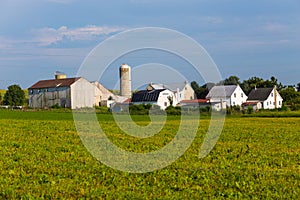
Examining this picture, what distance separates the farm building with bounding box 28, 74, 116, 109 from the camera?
291ft

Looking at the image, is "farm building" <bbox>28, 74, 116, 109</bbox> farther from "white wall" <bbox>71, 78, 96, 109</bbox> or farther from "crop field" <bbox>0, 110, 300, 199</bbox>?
"crop field" <bbox>0, 110, 300, 199</bbox>

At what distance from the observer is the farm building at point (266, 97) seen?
10842cm

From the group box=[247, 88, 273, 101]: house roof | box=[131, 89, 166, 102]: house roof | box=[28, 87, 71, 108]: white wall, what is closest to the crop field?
box=[131, 89, 166, 102]: house roof

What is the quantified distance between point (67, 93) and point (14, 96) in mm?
42686

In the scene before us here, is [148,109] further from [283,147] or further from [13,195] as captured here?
[13,195]

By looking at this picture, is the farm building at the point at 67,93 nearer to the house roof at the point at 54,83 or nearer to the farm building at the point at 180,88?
the house roof at the point at 54,83

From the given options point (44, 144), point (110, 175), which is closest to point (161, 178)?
point (110, 175)

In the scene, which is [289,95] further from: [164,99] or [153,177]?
[153,177]

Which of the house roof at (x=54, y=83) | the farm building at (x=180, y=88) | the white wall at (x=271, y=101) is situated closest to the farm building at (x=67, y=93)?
the house roof at (x=54, y=83)

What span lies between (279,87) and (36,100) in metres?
65.2

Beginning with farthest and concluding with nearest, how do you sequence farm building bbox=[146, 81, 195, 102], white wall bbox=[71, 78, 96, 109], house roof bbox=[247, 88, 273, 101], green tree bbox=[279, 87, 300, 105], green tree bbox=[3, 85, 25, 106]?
green tree bbox=[3, 85, 25, 106] < green tree bbox=[279, 87, 300, 105] < house roof bbox=[247, 88, 273, 101] < white wall bbox=[71, 78, 96, 109] < farm building bbox=[146, 81, 195, 102]

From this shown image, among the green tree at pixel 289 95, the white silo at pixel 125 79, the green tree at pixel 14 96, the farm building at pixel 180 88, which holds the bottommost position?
the farm building at pixel 180 88

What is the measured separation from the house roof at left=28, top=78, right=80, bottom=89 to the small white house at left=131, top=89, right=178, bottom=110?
13.1 meters

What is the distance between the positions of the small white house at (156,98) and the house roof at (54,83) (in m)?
13.1
